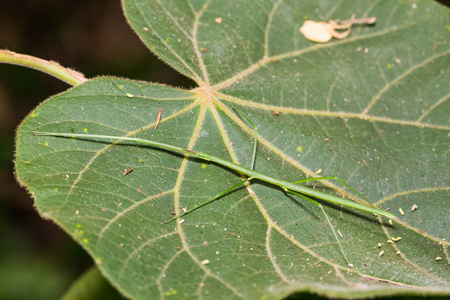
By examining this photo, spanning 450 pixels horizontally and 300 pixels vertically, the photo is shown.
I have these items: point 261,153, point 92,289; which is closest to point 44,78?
point 92,289

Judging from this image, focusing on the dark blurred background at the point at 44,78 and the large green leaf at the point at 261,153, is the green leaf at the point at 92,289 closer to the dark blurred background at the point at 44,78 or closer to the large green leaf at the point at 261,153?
the large green leaf at the point at 261,153

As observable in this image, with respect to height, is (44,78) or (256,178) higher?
(44,78)

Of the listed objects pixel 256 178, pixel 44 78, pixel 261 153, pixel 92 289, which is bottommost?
pixel 92 289

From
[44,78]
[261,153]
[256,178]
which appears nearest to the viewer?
[256,178]

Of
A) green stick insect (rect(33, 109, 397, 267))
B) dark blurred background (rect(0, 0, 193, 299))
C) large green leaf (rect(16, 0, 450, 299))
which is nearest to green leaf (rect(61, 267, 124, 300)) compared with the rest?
large green leaf (rect(16, 0, 450, 299))

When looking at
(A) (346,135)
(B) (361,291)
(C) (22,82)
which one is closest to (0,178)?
(C) (22,82)

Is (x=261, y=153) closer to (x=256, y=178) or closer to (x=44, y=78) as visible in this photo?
(x=256, y=178)
